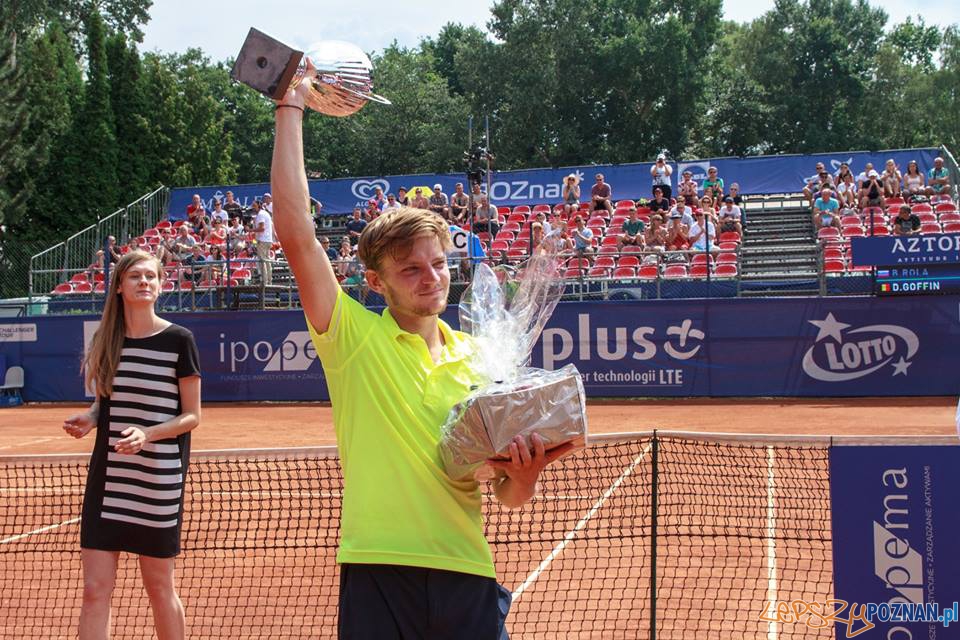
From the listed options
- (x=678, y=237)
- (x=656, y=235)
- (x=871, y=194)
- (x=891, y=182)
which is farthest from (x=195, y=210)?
(x=891, y=182)

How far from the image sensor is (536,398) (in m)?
2.43

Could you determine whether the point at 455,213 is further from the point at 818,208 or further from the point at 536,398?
the point at 536,398

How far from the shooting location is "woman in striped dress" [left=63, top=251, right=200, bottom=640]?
426 centimetres

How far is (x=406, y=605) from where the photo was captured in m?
2.51

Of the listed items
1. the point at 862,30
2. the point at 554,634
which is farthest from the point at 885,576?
the point at 862,30

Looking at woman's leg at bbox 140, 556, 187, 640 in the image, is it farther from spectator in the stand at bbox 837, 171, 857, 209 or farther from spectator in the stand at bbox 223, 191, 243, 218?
spectator in the stand at bbox 223, 191, 243, 218

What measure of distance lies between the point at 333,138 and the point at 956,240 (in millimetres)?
44831

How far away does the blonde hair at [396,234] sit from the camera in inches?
103

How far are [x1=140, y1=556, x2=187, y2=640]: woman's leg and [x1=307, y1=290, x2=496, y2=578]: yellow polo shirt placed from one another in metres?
2.05

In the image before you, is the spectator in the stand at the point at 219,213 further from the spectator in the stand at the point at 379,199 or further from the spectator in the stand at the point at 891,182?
the spectator in the stand at the point at 891,182

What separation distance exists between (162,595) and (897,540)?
3125 millimetres

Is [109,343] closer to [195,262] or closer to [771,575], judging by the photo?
[771,575]

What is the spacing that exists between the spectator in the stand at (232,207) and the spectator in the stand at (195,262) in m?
3.06

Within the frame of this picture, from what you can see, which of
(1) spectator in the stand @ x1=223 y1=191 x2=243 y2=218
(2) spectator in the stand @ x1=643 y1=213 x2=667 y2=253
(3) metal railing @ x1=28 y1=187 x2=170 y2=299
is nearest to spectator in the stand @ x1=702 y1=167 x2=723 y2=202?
(2) spectator in the stand @ x1=643 y1=213 x2=667 y2=253
